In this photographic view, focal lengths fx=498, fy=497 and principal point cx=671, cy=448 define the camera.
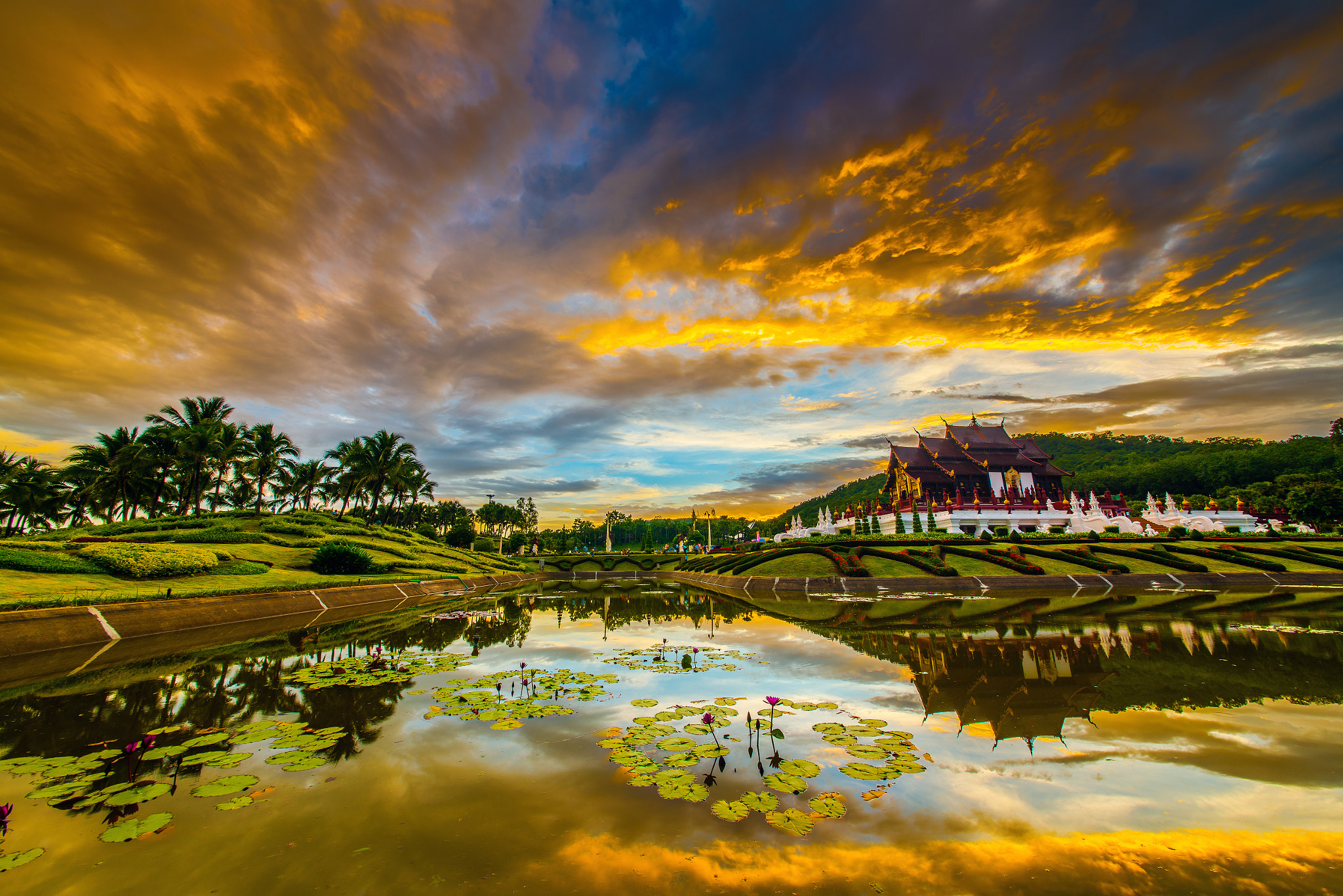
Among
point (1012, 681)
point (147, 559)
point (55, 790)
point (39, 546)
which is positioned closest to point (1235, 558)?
point (1012, 681)

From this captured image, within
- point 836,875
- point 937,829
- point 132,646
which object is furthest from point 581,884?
point 132,646

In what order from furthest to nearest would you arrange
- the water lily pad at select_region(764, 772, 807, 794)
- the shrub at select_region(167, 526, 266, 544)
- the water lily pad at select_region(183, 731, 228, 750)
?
1. the shrub at select_region(167, 526, 266, 544)
2. the water lily pad at select_region(183, 731, 228, 750)
3. the water lily pad at select_region(764, 772, 807, 794)

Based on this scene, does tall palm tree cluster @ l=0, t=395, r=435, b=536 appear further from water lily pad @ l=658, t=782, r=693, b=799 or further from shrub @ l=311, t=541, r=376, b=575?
water lily pad @ l=658, t=782, r=693, b=799

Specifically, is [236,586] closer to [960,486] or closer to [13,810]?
[13,810]

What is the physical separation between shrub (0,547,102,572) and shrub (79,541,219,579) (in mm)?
436

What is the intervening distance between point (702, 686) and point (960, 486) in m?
51.3

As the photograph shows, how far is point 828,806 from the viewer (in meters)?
4.43

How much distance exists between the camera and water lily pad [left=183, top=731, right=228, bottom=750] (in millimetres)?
6137

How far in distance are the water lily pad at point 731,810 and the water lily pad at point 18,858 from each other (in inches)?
205

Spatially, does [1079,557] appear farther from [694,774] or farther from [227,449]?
[227,449]

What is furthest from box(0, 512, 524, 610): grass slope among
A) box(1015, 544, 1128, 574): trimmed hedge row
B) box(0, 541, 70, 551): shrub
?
box(1015, 544, 1128, 574): trimmed hedge row

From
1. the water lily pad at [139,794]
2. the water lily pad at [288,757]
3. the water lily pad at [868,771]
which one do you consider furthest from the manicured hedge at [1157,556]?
the water lily pad at [139,794]

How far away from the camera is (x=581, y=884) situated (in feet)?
11.2

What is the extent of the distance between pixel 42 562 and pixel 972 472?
2528 inches
